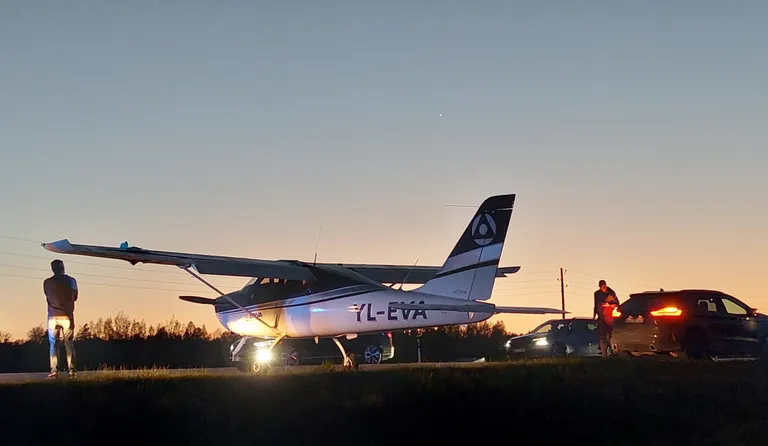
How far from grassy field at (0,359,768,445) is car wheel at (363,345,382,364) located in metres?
13.2

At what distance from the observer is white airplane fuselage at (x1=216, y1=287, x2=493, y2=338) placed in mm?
21078

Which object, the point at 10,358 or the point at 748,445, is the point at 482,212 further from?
the point at 10,358

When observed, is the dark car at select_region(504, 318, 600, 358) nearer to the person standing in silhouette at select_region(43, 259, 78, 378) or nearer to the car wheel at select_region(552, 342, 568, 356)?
the car wheel at select_region(552, 342, 568, 356)

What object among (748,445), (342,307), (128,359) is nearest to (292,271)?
(342,307)

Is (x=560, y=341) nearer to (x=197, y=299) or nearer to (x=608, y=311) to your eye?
(x=608, y=311)

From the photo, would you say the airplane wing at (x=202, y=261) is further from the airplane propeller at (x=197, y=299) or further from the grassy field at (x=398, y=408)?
the grassy field at (x=398, y=408)

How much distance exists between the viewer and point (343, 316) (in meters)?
22.5

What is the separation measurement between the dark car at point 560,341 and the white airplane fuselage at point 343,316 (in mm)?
10495

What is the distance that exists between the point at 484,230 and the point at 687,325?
552cm

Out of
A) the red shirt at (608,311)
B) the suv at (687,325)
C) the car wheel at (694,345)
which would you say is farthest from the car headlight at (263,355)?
the car wheel at (694,345)

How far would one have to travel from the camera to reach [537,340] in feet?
106

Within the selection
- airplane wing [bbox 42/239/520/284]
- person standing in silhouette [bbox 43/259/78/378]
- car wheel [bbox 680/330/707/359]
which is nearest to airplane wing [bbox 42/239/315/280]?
airplane wing [bbox 42/239/520/284]

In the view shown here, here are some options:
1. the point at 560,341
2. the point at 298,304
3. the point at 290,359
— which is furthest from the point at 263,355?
the point at 560,341

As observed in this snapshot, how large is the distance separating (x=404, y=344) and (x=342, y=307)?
28.7m
